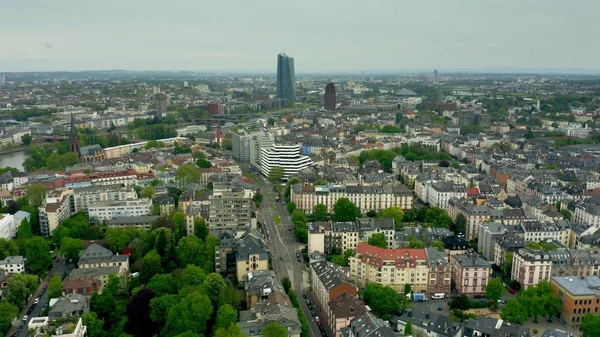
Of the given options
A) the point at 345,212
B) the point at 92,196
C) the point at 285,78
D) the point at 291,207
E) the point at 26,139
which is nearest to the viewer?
the point at 345,212

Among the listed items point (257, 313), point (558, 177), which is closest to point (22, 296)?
point (257, 313)

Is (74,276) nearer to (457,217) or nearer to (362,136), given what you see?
(457,217)

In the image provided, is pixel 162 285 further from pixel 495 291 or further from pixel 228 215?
pixel 495 291

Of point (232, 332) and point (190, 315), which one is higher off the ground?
point (232, 332)

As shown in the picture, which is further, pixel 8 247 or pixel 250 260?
pixel 8 247

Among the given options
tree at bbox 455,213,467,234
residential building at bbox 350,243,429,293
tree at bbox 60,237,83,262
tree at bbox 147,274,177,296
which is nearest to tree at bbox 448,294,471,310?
residential building at bbox 350,243,429,293

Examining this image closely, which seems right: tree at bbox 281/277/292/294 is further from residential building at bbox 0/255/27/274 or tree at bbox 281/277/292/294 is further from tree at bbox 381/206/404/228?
residential building at bbox 0/255/27/274

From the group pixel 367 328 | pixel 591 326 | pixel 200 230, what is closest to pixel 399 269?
pixel 367 328

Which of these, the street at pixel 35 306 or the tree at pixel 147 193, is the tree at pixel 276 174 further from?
the street at pixel 35 306
